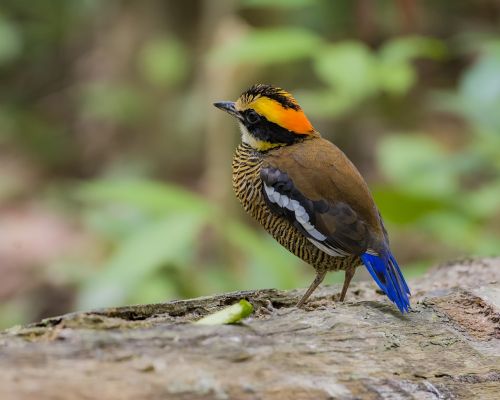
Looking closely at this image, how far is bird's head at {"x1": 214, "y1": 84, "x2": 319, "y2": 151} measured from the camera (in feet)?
14.2

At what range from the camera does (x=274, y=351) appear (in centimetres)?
284

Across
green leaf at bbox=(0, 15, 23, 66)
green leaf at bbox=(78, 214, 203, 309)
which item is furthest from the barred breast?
green leaf at bbox=(0, 15, 23, 66)

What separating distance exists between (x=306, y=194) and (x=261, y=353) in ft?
4.56

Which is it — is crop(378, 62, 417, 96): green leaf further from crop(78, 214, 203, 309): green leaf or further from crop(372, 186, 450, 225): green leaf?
crop(78, 214, 203, 309): green leaf

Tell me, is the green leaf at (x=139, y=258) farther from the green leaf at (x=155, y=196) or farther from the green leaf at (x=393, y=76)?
the green leaf at (x=393, y=76)

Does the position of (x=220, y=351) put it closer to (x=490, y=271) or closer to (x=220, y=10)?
(x=490, y=271)

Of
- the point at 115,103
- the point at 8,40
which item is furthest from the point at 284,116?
the point at 8,40

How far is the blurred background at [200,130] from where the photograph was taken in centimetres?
528

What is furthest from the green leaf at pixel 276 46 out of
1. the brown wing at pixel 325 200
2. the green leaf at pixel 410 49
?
the brown wing at pixel 325 200

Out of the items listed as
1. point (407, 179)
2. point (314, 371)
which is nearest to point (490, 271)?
point (407, 179)

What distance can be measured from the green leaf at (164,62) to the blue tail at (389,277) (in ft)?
26.8

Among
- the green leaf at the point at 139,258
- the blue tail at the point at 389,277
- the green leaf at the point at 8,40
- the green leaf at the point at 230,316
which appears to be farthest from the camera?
the green leaf at the point at 8,40

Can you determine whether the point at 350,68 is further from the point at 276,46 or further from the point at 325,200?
the point at 325,200

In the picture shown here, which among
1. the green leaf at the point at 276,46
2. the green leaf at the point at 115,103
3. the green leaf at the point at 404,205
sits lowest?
the green leaf at the point at 404,205
